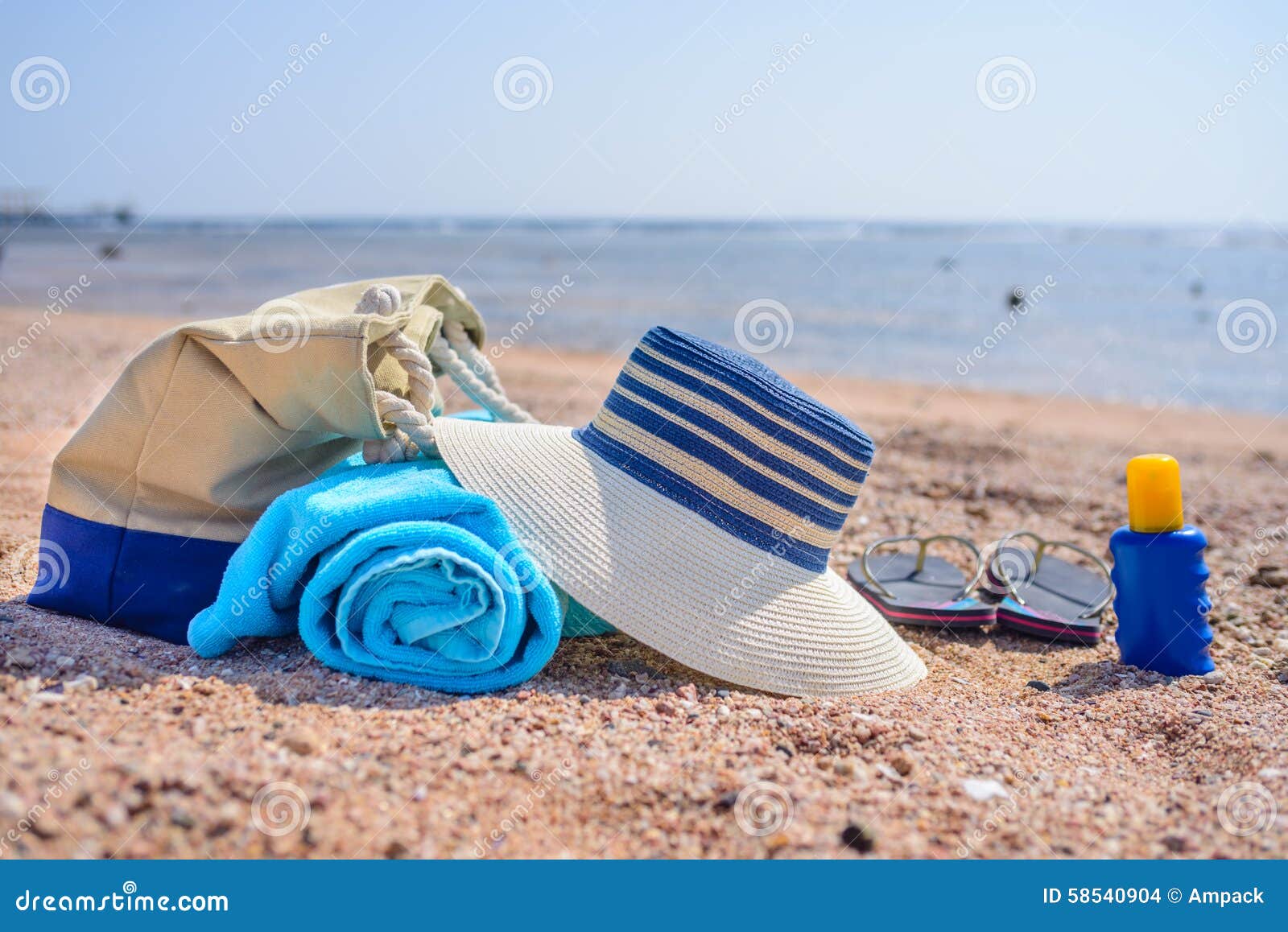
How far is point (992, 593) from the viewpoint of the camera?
12.0 ft

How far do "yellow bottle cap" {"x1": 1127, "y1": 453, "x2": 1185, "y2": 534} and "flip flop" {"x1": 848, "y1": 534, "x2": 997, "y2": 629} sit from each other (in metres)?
0.72

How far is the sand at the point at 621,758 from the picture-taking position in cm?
178

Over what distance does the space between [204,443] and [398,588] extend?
764mm

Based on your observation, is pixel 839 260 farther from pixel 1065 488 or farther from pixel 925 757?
pixel 925 757

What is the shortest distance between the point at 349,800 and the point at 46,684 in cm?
91

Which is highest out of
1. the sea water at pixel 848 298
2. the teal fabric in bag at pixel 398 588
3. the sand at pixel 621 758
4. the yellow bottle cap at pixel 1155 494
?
the sea water at pixel 848 298

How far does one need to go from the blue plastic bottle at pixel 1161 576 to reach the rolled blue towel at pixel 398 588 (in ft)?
5.72

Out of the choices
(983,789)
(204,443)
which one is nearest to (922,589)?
(983,789)

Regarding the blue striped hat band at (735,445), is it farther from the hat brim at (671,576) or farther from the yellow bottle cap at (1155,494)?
the yellow bottle cap at (1155,494)

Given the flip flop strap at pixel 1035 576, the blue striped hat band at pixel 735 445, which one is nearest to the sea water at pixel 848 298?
the blue striped hat band at pixel 735 445

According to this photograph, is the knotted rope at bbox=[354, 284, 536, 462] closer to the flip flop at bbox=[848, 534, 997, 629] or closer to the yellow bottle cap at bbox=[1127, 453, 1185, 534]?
the flip flop at bbox=[848, 534, 997, 629]

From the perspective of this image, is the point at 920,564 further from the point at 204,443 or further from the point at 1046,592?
the point at 204,443

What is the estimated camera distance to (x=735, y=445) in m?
2.64

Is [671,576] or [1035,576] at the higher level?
[1035,576]
